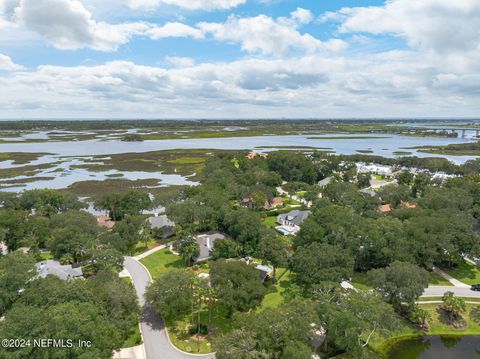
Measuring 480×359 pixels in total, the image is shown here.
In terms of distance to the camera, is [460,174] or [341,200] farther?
[460,174]

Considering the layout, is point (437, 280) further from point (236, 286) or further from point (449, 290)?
point (236, 286)

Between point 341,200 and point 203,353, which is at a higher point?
point 341,200

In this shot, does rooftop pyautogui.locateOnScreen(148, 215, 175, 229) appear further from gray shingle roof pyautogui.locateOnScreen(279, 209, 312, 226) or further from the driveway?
the driveway

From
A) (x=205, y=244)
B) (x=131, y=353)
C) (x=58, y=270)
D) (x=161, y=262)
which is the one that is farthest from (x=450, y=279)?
(x=58, y=270)

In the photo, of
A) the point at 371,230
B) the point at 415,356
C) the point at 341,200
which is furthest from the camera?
the point at 341,200

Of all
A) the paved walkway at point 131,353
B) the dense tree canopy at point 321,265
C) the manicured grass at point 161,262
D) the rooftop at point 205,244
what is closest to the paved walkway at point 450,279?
the dense tree canopy at point 321,265

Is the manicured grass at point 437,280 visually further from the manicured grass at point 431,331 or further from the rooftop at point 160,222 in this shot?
the rooftop at point 160,222

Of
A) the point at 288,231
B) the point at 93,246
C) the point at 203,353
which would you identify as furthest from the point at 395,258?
the point at 93,246

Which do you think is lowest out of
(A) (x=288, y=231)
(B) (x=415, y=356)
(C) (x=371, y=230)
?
(B) (x=415, y=356)

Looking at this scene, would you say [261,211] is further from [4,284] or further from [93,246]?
[4,284]
